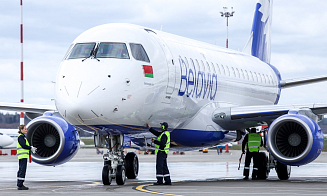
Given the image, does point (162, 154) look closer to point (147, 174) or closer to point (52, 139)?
point (52, 139)

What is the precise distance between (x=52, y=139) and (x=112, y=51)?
452 cm

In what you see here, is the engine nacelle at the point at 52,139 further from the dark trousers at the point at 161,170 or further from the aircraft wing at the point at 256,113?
the aircraft wing at the point at 256,113

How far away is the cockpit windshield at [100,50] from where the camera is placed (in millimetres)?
13984

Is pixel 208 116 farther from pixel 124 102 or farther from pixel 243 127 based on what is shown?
pixel 124 102

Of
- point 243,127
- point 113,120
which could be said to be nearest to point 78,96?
point 113,120

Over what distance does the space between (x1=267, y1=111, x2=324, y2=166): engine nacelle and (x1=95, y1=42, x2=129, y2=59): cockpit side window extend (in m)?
5.04

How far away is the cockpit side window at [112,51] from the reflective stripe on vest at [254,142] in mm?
6311

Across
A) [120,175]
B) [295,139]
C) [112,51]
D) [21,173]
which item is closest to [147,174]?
[295,139]

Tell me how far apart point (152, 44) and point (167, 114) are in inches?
76.9

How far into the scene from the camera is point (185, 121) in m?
17.0

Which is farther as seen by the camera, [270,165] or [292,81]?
[292,81]

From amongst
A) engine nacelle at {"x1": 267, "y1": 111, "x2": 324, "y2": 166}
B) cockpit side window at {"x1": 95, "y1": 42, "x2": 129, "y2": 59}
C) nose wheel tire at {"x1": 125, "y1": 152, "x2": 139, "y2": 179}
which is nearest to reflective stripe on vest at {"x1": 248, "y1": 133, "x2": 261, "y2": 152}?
engine nacelle at {"x1": 267, "y1": 111, "x2": 324, "y2": 166}

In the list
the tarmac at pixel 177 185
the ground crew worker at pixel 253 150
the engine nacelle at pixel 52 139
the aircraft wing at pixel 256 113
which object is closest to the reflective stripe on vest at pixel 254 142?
the ground crew worker at pixel 253 150

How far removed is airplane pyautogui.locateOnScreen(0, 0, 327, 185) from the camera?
526 inches
